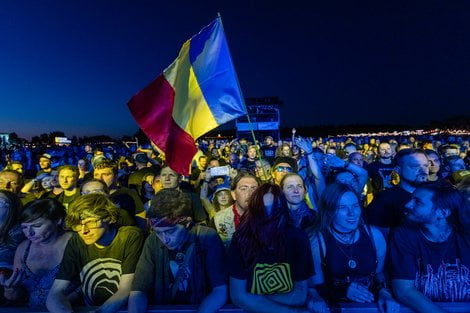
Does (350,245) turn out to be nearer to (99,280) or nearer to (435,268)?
(435,268)

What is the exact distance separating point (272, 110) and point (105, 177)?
37436 mm

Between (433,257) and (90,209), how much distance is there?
2.40 m

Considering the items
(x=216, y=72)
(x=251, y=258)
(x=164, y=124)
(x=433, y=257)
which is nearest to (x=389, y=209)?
(x=433, y=257)

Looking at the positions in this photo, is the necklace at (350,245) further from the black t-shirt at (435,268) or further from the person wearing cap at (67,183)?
the person wearing cap at (67,183)

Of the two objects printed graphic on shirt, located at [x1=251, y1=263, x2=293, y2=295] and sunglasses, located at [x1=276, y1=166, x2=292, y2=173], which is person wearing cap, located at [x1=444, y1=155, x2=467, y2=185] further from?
printed graphic on shirt, located at [x1=251, y1=263, x2=293, y2=295]

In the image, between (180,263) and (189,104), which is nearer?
(180,263)

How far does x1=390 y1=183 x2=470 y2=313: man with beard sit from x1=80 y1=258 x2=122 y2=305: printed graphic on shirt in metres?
1.95

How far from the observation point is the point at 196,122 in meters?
4.17

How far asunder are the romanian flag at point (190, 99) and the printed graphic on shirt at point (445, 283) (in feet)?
8.32

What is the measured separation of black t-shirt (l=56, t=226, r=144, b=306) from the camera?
7.87 feet

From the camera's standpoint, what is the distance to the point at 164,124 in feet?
13.6

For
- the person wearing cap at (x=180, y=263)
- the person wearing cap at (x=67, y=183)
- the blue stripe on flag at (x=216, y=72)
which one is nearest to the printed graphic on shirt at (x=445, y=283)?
the person wearing cap at (x=180, y=263)

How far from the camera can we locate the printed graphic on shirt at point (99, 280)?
2398 mm

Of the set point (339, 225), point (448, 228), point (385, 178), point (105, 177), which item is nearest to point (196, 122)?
point (105, 177)
